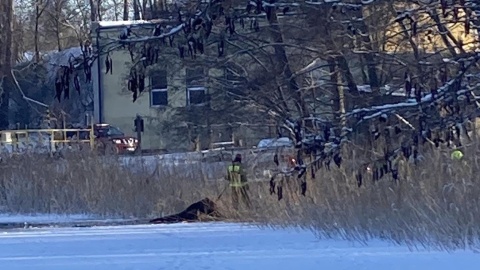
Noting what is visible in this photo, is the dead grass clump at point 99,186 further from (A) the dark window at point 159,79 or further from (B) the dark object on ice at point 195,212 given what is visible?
(A) the dark window at point 159,79

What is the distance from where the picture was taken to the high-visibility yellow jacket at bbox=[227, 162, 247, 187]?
1869 cm

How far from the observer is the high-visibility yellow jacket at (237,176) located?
1869cm

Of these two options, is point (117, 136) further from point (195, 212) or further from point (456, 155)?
point (456, 155)

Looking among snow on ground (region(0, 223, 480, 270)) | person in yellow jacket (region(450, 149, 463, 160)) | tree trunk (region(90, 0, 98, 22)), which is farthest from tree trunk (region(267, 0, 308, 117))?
tree trunk (region(90, 0, 98, 22))

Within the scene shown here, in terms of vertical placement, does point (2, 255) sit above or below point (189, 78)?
below

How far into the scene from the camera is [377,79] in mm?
21203

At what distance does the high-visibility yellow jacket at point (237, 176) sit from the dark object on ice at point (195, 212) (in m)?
0.50

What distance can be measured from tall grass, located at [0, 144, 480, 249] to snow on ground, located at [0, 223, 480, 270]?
1.55ft

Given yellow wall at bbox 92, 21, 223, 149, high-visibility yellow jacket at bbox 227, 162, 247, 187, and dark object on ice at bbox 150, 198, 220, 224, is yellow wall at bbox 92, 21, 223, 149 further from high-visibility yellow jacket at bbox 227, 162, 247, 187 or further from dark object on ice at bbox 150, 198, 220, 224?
high-visibility yellow jacket at bbox 227, 162, 247, 187

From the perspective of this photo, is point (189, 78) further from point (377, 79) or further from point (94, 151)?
point (377, 79)

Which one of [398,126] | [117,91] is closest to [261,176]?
[398,126]

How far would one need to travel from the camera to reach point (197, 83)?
24.7 meters

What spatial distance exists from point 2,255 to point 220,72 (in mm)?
12895

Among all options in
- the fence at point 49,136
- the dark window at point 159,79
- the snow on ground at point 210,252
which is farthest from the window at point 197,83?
the snow on ground at point 210,252
